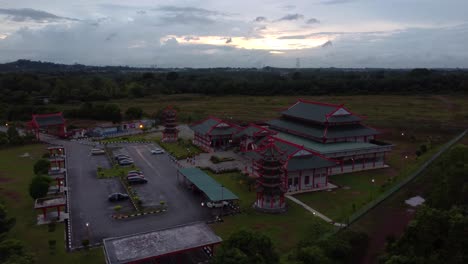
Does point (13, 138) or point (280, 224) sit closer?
point (280, 224)

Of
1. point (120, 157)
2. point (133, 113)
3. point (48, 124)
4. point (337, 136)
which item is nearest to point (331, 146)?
point (337, 136)

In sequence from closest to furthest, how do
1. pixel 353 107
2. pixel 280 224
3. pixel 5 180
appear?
1. pixel 280 224
2. pixel 5 180
3. pixel 353 107

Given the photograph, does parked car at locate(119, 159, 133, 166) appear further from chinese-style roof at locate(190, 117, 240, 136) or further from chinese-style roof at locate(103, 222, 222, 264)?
chinese-style roof at locate(103, 222, 222, 264)

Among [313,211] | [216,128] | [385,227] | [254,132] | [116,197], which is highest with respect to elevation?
[254,132]

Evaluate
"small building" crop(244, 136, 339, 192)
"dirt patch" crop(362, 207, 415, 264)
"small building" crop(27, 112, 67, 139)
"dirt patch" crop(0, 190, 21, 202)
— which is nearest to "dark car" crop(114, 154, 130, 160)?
"dirt patch" crop(0, 190, 21, 202)

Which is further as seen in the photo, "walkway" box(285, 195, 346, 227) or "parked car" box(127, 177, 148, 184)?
"parked car" box(127, 177, 148, 184)

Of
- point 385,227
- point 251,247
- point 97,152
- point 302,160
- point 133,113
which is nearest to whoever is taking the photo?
point 251,247

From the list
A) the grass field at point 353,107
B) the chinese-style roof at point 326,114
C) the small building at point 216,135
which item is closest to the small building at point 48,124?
the grass field at point 353,107

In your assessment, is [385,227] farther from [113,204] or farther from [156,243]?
[113,204]
